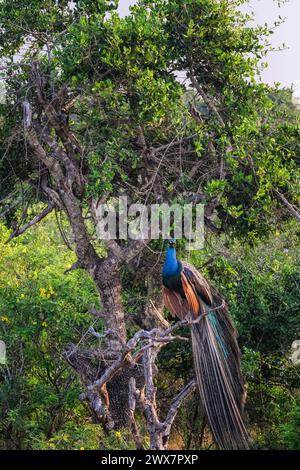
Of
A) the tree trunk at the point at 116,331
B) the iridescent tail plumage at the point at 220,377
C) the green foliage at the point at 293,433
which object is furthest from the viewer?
the tree trunk at the point at 116,331

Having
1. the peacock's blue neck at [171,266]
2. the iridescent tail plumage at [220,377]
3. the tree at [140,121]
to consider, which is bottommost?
the iridescent tail plumage at [220,377]

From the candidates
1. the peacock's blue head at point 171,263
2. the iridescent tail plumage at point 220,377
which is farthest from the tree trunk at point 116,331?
the iridescent tail plumage at point 220,377

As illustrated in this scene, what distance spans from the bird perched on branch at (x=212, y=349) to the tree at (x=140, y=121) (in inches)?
32.2

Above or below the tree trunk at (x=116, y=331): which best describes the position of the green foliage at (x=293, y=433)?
below

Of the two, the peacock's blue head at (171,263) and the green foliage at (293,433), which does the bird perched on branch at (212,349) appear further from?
the green foliage at (293,433)

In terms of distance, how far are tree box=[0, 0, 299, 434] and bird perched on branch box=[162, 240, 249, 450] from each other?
82cm

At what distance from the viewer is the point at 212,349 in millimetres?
7578

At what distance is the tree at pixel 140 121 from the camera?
793cm

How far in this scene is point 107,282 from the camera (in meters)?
8.77

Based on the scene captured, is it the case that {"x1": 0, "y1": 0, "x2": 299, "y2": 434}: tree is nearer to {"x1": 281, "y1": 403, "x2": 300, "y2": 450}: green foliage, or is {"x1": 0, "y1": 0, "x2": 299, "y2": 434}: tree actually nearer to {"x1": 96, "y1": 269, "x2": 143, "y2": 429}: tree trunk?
{"x1": 96, "y1": 269, "x2": 143, "y2": 429}: tree trunk

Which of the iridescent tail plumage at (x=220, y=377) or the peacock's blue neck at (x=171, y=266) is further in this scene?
the peacock's blue neck at (x=171, y=266)

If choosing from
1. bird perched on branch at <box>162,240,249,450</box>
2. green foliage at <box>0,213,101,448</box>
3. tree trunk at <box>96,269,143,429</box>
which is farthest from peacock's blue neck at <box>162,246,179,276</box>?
green foliage at <box>0,213,101,448</box>

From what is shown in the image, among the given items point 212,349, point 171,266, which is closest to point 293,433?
point 212,349
